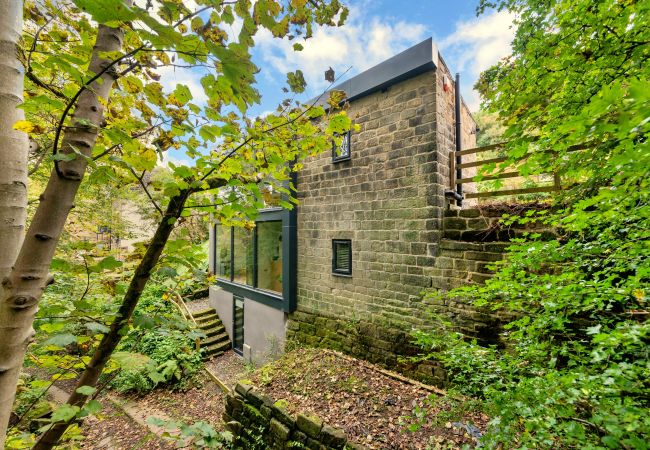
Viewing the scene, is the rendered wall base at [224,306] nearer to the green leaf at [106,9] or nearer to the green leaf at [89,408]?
the green leaf at [89,408]

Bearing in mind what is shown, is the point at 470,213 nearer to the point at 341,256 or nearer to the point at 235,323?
the point at 341,256

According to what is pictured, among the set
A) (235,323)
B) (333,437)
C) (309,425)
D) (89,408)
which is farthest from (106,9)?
(235,323)

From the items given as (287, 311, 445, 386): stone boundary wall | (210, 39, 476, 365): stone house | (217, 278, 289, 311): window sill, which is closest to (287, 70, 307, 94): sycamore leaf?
(210, 39, 476, 365): stone house

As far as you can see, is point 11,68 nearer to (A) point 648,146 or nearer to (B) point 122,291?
(B) point 122,291

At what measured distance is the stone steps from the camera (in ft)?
28.8

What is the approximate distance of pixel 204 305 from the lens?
38.1 feet

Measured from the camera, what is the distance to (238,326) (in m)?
9.26

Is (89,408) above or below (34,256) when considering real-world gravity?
below

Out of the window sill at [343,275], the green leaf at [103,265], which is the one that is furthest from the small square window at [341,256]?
the green leaf at [103,265]

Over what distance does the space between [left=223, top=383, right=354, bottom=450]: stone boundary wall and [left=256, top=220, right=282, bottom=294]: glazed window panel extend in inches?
119

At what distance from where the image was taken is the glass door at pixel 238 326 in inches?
355

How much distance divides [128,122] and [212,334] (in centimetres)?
991

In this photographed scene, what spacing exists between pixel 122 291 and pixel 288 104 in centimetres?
155

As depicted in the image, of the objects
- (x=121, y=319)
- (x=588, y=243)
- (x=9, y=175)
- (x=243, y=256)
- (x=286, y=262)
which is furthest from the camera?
(x=243, y=256)
